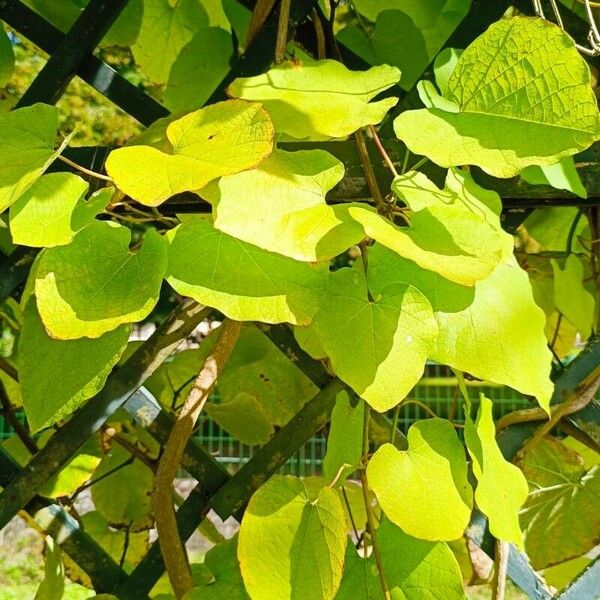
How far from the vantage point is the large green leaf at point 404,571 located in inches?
19.9

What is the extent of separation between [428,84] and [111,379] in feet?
1.09

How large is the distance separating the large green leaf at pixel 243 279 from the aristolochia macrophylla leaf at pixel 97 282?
1 centimetres

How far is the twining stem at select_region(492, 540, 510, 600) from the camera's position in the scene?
0.62 metres

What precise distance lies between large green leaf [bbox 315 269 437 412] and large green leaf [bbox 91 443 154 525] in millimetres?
477

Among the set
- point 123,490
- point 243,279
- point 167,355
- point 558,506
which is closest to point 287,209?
point 243,279

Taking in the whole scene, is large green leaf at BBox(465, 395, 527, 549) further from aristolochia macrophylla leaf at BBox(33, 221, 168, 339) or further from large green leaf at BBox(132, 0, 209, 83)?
large green leaf at BBox(132, 0, 209, 83)

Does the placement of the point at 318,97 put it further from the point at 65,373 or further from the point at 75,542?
the point at 75,542

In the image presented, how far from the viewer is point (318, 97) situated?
452 mm

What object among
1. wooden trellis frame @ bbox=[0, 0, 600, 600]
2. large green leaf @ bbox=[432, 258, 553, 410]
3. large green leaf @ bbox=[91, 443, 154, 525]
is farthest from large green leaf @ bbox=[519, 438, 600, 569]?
large green leaf @ bbox=[91, 443, 154, 525]

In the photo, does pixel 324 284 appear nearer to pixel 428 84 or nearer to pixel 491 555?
pixel 428 84

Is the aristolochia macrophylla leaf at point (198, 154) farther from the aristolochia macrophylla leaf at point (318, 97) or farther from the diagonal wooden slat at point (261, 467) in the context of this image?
the diagonal wooden slat at point (261, 467)

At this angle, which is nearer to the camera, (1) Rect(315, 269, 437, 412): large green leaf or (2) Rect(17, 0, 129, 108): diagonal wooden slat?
(1) Rect(315, 269, 437, 412): large green leaf

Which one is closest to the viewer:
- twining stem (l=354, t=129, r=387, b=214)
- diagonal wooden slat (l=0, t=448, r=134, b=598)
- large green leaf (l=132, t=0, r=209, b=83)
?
twining stem (l=354, t=129, r=387, b=214)

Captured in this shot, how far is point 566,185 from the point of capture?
20.6 inches
